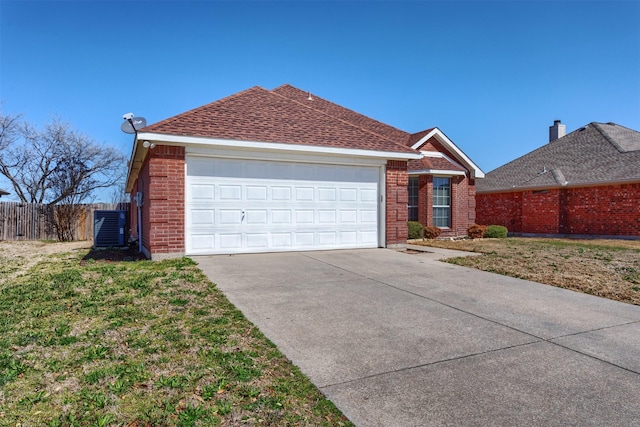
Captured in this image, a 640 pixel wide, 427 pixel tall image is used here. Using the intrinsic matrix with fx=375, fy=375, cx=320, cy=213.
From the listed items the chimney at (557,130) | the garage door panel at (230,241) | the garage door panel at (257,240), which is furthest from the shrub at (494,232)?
the garage door panel at (230,241)

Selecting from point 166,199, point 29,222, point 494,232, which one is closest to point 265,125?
point 166,199

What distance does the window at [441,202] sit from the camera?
54.7 ft

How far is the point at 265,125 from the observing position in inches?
403

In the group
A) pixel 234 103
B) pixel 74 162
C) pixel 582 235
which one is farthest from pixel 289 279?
pixel 74 162

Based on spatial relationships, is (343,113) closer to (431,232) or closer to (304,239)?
(431,232)

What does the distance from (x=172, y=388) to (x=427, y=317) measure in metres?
3.10

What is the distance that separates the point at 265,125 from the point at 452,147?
33.9 ft

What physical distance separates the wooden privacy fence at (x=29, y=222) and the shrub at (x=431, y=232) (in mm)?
17251

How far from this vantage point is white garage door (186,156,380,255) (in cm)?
945

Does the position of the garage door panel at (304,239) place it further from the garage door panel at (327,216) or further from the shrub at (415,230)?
the shrub at (415,230)

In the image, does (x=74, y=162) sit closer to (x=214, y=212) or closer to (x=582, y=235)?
(x=214, y=212)

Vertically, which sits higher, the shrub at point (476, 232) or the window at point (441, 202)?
the window at point (441, 202)

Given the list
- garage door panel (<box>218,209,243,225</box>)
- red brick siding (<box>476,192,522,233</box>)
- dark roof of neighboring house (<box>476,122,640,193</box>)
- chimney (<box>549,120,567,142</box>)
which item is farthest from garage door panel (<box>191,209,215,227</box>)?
chimney (<box>549,120,567,142</box>)

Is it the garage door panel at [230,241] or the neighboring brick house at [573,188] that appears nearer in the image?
the garage door panel at [230,241]
